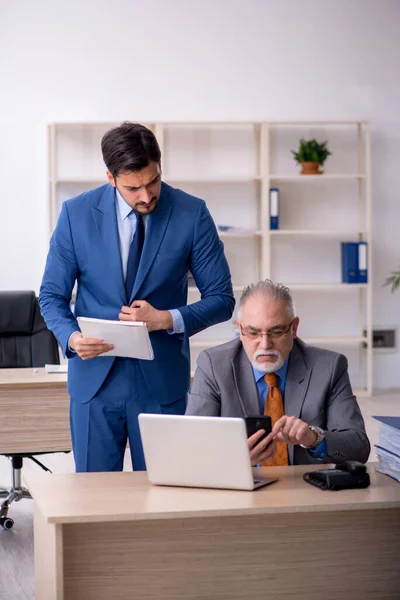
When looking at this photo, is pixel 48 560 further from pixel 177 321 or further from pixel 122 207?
pixel 122 207

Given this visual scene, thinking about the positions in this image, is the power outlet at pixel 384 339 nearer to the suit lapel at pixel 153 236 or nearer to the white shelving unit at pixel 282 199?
the white shelving unit at pixel 282 199

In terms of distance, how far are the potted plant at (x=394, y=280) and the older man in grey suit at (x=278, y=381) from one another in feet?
18.0

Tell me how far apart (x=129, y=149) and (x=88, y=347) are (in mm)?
586

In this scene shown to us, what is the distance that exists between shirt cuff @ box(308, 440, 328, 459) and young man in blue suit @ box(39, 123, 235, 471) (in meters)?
0.61

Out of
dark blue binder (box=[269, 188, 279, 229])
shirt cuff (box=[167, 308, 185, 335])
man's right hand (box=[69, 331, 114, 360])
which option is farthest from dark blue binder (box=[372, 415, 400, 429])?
dark blue binder (box=[269, 188, 279, 229])

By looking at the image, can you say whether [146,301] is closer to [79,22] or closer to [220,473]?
[220,473]

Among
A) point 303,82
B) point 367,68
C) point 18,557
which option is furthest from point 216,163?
point 18,557

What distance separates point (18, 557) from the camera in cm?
384

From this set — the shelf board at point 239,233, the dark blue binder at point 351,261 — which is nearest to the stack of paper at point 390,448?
the shelf board at point 239,233

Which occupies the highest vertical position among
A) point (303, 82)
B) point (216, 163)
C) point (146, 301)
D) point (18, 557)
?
point (303, 82)

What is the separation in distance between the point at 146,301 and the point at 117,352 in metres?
0.18

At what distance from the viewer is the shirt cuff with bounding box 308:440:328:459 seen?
2.41 metres

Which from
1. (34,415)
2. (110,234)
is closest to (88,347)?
(110,234)

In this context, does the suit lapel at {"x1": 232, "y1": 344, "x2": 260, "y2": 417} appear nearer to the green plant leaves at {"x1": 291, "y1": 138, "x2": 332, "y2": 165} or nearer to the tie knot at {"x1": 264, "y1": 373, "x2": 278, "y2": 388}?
the tie knot at {"x1": 264, "y1": 373, "x2": 278, "y2": 388}
